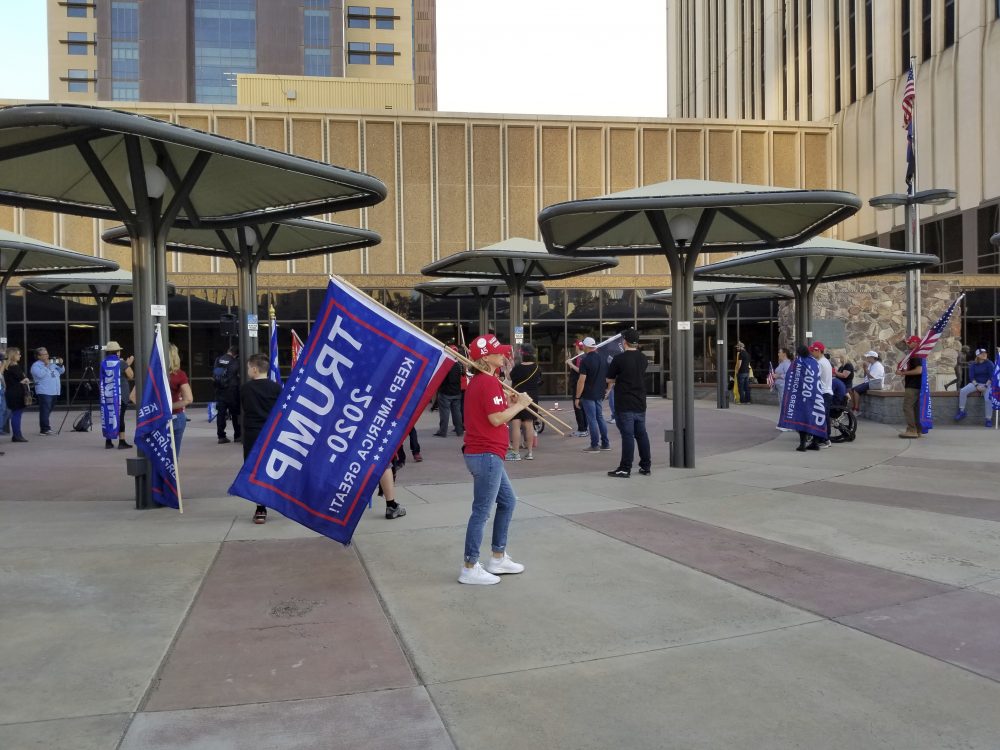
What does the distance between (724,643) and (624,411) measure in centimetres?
633

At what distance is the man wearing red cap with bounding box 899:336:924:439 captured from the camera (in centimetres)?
1521

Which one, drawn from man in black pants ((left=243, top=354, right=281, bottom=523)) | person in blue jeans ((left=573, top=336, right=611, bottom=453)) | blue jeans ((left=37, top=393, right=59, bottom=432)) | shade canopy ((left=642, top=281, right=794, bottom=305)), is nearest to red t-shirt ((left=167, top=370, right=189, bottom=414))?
man in black pants ((left=243, top=354, right=281, bottom=523))

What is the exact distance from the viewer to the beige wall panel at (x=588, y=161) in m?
33.2

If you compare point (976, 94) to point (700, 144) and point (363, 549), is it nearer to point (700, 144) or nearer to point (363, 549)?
point (700, 144)

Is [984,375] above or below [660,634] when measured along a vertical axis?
above

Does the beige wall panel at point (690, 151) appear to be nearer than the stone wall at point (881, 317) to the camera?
No

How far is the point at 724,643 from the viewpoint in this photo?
15.4 feet

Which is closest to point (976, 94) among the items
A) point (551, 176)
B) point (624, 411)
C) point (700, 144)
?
point (700, 144)

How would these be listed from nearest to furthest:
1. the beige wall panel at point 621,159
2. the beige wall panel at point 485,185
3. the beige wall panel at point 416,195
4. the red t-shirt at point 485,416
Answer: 1. the red t-shirt at point 485,416
2. the beige wall panel at point 416,195
3. the beige wall panel at point 485,185
4. the beige wall panel at point 621,159

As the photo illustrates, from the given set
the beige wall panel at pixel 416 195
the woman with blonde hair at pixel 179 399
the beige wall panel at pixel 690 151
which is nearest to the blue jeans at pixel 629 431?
the woman with blonde hair at pixel 179 399

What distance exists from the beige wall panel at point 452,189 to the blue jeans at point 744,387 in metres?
12.0

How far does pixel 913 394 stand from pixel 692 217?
6233 mm

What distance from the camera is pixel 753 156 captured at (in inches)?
1355

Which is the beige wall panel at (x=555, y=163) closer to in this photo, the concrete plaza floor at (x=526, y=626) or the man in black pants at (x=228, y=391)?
the man in black pants at (x=228, y=391)
